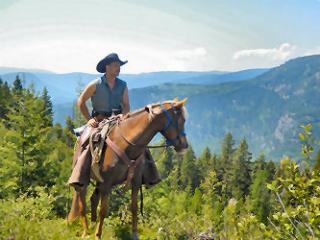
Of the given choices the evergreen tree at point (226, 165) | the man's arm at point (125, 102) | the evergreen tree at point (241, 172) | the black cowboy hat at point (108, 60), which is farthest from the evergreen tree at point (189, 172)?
the black cowboy hat at point (108, 60)

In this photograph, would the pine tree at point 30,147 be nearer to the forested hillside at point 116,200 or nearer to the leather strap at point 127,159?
the forested hillside at point 116,200

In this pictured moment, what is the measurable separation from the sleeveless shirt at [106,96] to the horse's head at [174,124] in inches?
65.1

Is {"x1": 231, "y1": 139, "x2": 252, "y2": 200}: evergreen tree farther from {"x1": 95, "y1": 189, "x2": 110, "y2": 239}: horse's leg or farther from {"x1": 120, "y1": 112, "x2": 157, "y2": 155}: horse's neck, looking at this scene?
{"x1": 120, "y1": 112, "x2": 157, "y2": 155}: horse's neck

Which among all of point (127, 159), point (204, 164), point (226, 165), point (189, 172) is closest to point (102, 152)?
point (127, 159)

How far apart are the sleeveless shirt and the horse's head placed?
1.65 meters

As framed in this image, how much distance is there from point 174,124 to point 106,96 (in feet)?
6.46

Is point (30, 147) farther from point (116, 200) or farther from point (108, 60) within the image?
point (108, 60)

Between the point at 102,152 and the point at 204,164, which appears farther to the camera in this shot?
the point at 204,164

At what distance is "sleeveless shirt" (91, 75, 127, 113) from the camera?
28.0 ft

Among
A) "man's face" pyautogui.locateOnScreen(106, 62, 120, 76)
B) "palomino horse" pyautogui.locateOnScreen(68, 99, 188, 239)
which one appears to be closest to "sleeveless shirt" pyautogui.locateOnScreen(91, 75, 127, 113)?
"man's face" pyautogui.locateOnScreen(106, 62, 120, 76)

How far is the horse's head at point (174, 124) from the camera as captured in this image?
23.6 feet

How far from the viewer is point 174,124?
7191 millimetres

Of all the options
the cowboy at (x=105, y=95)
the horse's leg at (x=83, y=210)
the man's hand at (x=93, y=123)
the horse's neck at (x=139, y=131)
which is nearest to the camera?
the horse's neck at (x=139, y=131)

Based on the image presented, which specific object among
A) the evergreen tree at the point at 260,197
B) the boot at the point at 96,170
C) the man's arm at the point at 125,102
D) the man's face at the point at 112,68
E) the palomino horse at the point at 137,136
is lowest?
the evergreen tree at the point at 260,197
